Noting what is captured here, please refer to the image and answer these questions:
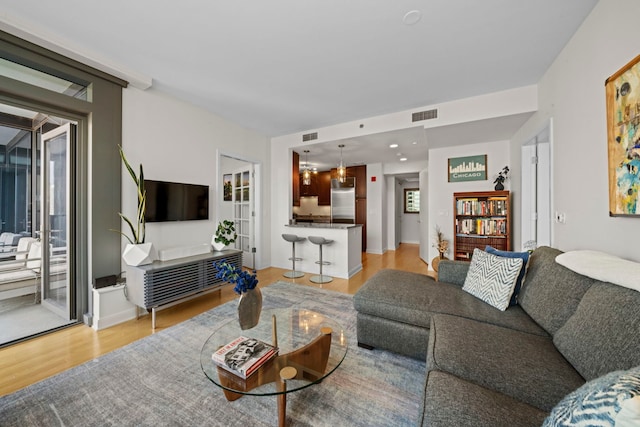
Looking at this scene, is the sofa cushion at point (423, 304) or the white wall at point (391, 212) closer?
the sofa cushion at point (423, 304)

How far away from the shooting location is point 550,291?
5.16ft

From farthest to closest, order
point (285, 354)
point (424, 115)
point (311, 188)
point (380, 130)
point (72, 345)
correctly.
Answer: point (311, 188) → point (380, 130) → point (424, 115) → point (72, 345) → point (285, 354)

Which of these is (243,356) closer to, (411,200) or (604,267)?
(604,267)

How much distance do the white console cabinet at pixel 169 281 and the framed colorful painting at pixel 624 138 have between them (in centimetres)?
372

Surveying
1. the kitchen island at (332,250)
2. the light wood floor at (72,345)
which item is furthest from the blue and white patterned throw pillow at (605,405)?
the kitchen island at (332,250)

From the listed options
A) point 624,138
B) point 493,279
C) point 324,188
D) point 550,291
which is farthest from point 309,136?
point 550,291

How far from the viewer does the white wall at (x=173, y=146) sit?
286 cm

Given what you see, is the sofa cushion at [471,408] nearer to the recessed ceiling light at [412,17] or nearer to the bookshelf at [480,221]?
the recessed ceiling light at [412,17]

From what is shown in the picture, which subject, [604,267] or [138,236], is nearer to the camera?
[604,267]

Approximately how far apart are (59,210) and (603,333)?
4.51 meters

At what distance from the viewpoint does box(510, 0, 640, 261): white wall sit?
5.07 ft

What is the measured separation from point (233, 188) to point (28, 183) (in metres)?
3.10

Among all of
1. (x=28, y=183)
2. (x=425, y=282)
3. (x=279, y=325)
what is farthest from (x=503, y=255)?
(x=28, y=183)

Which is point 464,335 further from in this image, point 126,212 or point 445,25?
point 126,212
